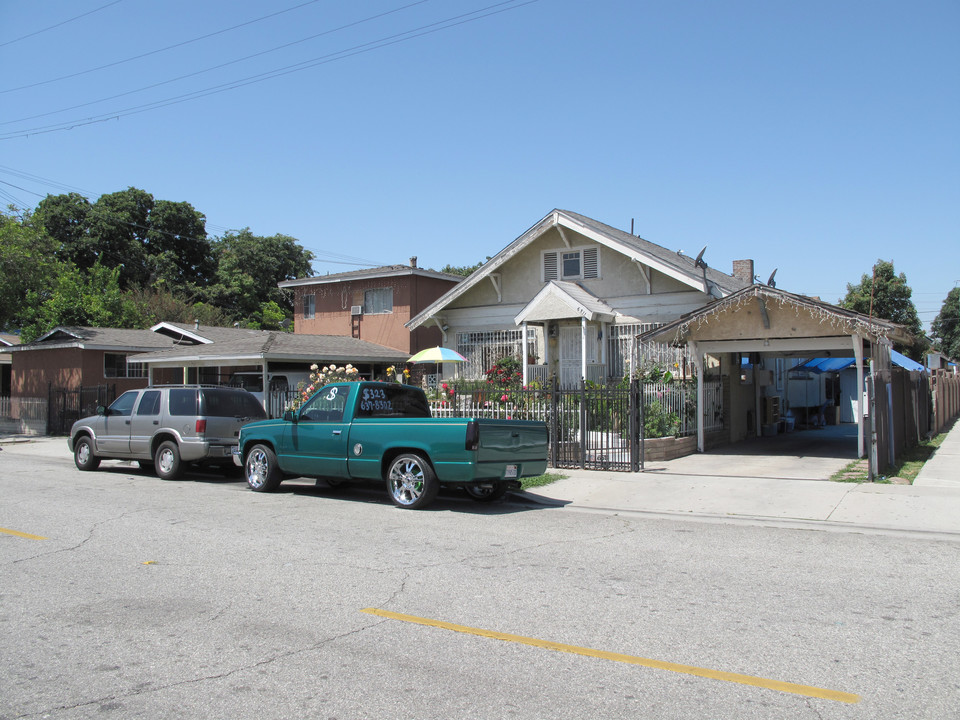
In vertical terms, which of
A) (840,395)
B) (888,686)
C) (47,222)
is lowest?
(888,686)

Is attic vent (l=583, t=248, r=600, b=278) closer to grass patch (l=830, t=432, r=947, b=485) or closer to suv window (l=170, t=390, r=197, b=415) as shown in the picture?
grass patch (l=830, t=432, r=947, b=485)

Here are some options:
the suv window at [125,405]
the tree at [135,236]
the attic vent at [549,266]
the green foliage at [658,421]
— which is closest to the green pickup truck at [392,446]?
the suv window at [125,405]

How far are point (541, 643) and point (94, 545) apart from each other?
547cm

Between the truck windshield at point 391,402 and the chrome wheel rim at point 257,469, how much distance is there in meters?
2.22

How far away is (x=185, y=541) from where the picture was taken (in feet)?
27.6

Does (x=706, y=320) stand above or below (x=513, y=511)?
above

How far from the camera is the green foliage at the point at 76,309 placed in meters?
34.9

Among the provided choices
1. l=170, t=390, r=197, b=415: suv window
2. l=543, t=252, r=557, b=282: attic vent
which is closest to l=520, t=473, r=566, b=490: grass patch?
l=170, t=390, r=197, b=415: suv window

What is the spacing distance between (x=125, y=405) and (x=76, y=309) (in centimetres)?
2334

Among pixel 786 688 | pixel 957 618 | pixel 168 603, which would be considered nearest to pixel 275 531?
pixel 168 603

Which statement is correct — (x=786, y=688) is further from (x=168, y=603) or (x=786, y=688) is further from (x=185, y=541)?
(x=185, y=541)

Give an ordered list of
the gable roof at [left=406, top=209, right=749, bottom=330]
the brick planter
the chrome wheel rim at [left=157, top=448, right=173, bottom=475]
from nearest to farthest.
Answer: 1. the chrome wheel rim at [left=157, top=448, right=173, bottom=475]
2. the brick planter
3. the gable roof at [left=406, top=209, right=749, bottom=330]

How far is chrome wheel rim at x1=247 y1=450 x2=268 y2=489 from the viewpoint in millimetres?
12594

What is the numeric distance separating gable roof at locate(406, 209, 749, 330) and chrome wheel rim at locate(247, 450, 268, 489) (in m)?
11.4
